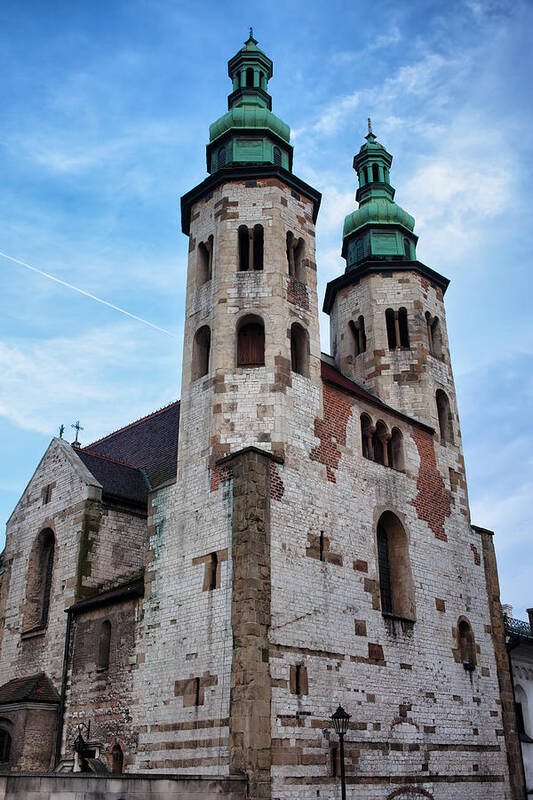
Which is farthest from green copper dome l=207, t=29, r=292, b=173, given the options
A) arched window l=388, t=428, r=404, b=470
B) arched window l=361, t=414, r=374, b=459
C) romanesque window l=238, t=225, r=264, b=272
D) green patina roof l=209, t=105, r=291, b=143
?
arched window l=388, t=428, r=404, b=470

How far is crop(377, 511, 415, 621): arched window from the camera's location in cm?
2169

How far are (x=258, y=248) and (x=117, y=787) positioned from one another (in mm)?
15197

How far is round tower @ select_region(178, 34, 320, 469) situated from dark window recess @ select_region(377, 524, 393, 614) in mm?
4937

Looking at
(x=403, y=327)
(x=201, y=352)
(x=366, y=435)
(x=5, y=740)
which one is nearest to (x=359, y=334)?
(x=403, y=327)

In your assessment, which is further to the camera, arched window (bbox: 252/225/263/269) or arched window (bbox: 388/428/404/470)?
arched window (bbox: 388/428/404/470)

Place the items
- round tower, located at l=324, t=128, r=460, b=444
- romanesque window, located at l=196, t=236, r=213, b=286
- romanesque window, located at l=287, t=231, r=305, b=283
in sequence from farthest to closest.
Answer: round tower, located at l=324, t=128, r=460, b=444, romanesque window, located at l=196, t=236, r=213, b=286, romanesque window, located at l=287, t=231, r=305, b=283

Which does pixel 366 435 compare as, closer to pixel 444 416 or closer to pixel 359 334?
pixel 444 416

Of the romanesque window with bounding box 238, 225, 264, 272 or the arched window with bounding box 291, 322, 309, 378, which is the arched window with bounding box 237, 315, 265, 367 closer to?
the arched window with bounding box 291, 322, 309, 378

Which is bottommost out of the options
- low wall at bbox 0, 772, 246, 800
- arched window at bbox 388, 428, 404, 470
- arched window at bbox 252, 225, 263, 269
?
low wall at bbox 0, 772, 246, 800

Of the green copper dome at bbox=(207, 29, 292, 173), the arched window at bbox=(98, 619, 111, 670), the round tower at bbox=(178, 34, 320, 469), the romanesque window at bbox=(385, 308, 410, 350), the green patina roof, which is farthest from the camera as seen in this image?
the romanesque window at bbox=(385, 308, 410, 350)

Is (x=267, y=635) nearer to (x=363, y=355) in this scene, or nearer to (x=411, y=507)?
(x=411, y=507)

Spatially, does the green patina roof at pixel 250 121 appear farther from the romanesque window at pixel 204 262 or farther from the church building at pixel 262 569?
the romanesque window at pixel 204 262

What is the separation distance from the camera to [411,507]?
76.4 feet

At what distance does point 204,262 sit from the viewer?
24.3 m
